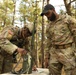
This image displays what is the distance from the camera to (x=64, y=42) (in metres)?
4.06

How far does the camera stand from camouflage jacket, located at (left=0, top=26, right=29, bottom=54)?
4430 millimetres

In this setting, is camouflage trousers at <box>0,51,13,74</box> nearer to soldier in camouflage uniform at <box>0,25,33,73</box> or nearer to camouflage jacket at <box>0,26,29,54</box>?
soldier in camouflage uniform at <box>0,25,33,73</box>

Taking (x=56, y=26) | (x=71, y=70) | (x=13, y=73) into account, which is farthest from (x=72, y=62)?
(x=13, y=73)

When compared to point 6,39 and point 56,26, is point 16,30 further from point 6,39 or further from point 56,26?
point 56,26

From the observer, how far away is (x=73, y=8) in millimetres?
11445

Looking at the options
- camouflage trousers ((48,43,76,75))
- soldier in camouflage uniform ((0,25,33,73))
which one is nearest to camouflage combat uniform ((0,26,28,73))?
soldier in camouflage uniform ((0,25,33,73))

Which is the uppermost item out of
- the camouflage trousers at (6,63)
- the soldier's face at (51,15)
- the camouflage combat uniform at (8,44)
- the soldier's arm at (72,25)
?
the soldier's face at (51,15)

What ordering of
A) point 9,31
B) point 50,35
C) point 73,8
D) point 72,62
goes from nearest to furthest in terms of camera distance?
point 72,62, point 50,35, point 9,31, point 73,8

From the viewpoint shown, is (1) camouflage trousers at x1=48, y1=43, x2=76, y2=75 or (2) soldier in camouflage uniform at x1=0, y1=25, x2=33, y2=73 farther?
(2) soldier in camouflage uniform at x1=0, y1=25, x2=33, y2=73

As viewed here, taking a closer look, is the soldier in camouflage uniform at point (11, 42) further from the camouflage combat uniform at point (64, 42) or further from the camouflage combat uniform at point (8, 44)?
the camouflage combat uniform at point (64, 42)

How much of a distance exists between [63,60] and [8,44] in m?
1.10

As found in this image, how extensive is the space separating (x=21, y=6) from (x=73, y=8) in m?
11.0

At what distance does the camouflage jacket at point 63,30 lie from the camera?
4.04 metres

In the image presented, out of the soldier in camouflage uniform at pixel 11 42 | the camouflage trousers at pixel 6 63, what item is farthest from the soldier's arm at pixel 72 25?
Result: the camouflage trousers at pixel 6 63
